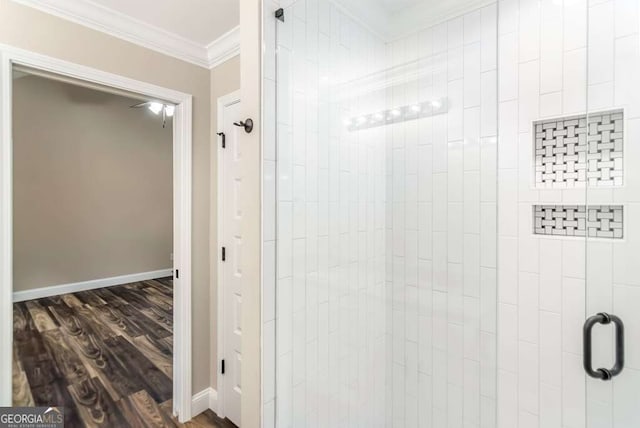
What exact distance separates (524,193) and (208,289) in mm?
2078

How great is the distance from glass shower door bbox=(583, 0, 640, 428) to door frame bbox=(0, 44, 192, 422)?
2192 millimetres

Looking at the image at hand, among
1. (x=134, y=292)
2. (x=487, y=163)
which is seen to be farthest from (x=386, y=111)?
(x=134, y=292)

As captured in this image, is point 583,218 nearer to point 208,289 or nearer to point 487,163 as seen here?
point 487,163

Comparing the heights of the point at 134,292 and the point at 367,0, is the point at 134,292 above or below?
below

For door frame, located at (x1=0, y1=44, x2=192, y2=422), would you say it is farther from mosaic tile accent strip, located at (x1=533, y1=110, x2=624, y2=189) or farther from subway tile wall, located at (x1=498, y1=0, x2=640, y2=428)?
mosaic tile accent strip, located at (x1=533, y1=110, x2=624, y2=189)

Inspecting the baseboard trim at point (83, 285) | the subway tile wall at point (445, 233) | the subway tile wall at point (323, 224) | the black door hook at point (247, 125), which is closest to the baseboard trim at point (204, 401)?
the subway tile wall at point (323, 224)

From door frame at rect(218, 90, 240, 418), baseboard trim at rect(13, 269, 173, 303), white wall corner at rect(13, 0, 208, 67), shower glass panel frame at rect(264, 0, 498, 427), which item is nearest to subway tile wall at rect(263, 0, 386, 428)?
shower glass panel frame at rect(264, 0, 498, 427)

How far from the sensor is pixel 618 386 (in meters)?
1.08

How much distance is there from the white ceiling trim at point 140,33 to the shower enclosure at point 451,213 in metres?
1.00

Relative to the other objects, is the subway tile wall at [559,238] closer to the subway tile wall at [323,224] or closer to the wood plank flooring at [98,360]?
the subway tile wall at [323,224]

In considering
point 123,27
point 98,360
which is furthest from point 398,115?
point 98,360

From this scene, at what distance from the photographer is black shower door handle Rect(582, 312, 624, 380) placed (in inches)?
41.6

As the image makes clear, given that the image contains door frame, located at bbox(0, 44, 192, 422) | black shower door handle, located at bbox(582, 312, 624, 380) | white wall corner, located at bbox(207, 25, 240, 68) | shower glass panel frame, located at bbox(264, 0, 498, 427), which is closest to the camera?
black shower door handle, located at bbox(582, 312, 624, 380)

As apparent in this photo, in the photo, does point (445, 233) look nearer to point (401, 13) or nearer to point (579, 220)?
point (579, 220)
